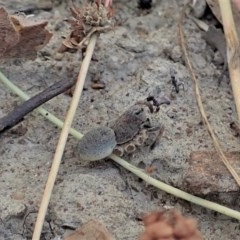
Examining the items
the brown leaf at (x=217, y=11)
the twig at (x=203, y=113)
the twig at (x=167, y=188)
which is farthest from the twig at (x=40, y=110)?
the brown leaf at (x=217, y=11)

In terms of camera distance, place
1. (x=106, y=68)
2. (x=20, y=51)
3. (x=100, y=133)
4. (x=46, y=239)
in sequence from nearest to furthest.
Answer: (x=46, y=239)
(x=100, y=133)
(x=20, y=51)
(x=106, y=68)

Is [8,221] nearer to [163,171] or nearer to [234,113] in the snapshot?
[163,171]

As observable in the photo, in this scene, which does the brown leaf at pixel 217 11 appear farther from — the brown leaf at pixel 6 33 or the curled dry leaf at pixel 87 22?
the brown leaf at pixel 6 33

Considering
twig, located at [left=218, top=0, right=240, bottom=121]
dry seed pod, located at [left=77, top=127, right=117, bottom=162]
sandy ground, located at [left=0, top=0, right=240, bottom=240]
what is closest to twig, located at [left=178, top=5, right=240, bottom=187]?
sandy ground, located at [left=0, top=0, right=240, bottom=240]

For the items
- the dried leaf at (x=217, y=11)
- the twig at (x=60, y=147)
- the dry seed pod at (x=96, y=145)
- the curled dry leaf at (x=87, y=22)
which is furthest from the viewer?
the dried leaf at (x=217, y=11)

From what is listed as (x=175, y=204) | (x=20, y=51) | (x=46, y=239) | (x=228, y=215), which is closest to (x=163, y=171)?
(x=175, y=204)
